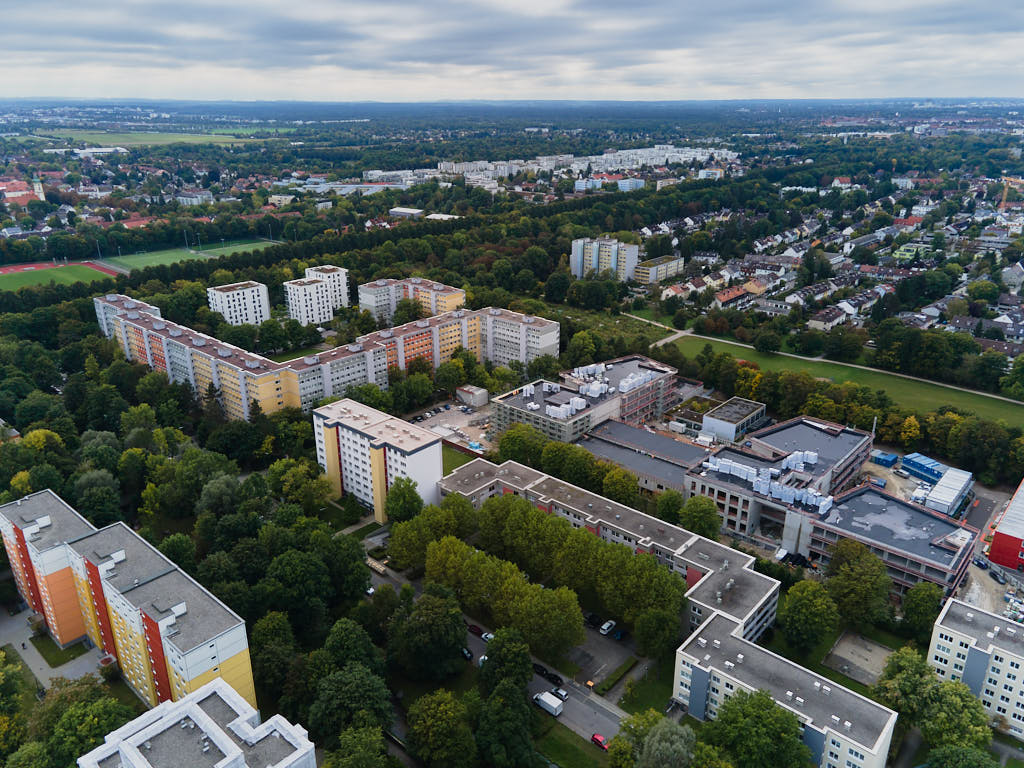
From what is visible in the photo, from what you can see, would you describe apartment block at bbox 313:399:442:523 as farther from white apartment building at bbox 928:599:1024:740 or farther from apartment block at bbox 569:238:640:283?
apartment block at bbox 569:238:640:283

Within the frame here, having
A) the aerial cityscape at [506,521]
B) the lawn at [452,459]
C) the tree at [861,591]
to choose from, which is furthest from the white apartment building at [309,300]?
the tree at [861,591]

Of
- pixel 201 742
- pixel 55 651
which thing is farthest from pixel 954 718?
pixel 55 651

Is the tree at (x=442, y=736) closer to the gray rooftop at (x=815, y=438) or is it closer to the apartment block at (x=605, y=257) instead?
the gray rooftop at (x=815, y=438)

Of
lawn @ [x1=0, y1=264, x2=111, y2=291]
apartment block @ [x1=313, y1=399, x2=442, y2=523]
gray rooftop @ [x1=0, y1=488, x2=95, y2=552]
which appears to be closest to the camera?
gray rooftop @ [x1=0, y1=488, x2=95, y2=552]

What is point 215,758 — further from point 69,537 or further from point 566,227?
point 566,227

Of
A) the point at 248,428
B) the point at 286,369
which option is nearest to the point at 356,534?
the point at 248,428

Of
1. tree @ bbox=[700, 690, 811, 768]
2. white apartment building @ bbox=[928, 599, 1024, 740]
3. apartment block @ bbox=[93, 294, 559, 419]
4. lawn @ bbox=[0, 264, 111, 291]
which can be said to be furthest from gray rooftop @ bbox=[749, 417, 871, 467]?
lawn @ bbox=[0, 264, 111, 291]
